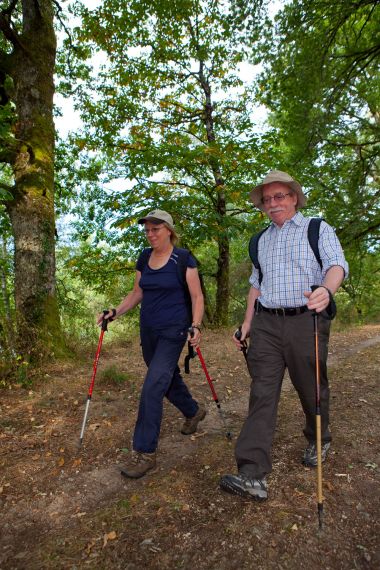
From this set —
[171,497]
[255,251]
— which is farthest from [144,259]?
[171,497]

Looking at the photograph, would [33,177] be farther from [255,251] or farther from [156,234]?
[255,251]

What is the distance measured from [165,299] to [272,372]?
1297 millimetres

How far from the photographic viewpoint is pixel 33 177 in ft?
24.7

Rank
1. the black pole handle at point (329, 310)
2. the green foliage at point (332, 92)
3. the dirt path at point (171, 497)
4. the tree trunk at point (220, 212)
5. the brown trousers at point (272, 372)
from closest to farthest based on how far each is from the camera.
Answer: the dirt path at point (171, 497), the black pole handle at point (329, 310), the brown trousers at point (272, 372), the green foliage at point (332, 92), the tree trunk at point (220, 212)

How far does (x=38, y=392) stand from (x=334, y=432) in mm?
4178

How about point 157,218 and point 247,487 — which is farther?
point 157,218

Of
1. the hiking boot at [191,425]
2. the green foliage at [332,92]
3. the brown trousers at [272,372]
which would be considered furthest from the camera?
the green foliage at [332,92]

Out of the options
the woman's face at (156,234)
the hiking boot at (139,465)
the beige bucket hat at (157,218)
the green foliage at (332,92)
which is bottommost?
the hiking boot at (139,465)

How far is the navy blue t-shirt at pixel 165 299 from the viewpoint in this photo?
3.98 metres

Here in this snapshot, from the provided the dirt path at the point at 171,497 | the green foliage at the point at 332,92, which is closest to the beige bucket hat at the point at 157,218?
the dirt path at the point at 171,497

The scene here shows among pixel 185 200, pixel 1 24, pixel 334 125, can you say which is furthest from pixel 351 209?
pixel 1 24

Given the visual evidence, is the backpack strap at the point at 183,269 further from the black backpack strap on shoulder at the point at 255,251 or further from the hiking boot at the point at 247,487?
the hiking boot at the point at 247,487

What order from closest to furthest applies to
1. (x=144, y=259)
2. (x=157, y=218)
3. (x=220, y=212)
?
(x=157, y=218) < (x=144, y=259) < (x=220, y=212)

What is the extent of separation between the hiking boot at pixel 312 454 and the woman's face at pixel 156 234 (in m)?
2.45
